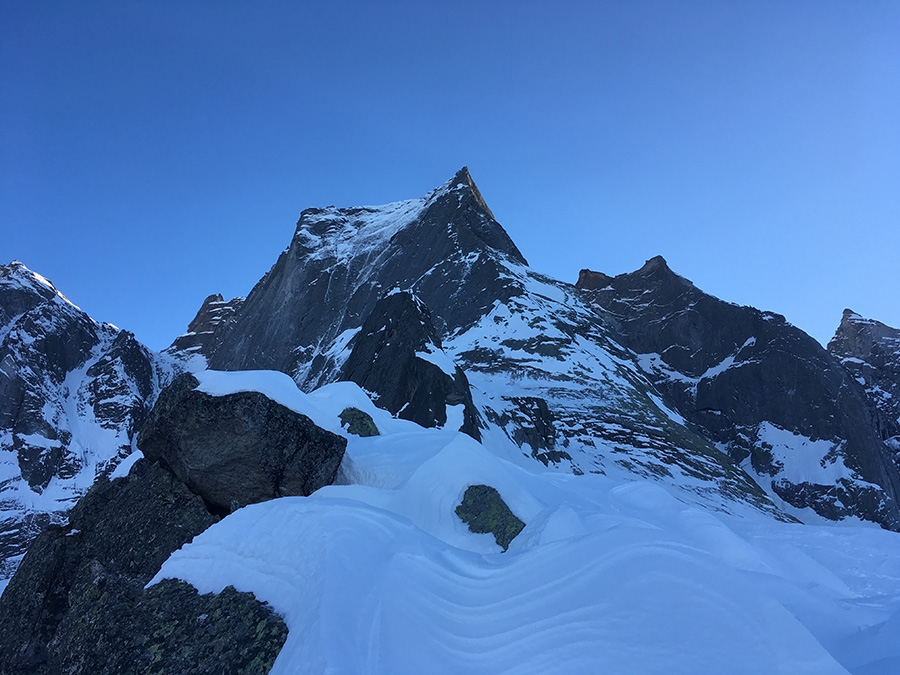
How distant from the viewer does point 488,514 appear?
10.4 metres

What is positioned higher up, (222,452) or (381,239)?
(381,239)

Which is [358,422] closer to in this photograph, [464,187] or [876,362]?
[464,187]

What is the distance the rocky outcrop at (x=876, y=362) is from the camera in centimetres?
9638

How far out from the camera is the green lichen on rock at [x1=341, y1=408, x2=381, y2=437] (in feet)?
52.5

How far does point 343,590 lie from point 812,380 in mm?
103838

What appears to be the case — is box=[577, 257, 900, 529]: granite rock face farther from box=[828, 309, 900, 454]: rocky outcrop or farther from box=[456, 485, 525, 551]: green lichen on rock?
box=[456, 485, 525, 551]: green lichen on rock

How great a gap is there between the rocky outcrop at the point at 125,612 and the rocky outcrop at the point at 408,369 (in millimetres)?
19289

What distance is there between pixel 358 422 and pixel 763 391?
95190mm

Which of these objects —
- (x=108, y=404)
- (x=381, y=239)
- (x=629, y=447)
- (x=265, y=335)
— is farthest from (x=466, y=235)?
(x=108, y=404)

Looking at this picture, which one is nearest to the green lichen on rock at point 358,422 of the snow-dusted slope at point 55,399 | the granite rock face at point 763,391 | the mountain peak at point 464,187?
the granite rock face at point 763,391

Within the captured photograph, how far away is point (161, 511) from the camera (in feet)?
37.5

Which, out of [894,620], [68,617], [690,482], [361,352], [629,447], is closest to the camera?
[894,620]

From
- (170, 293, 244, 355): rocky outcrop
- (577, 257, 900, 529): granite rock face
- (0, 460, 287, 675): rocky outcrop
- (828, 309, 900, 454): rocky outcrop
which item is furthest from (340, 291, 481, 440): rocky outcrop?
(170, 293, 244, 355): rocky outcrop

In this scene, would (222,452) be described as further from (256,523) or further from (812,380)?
(812,380)
